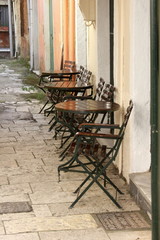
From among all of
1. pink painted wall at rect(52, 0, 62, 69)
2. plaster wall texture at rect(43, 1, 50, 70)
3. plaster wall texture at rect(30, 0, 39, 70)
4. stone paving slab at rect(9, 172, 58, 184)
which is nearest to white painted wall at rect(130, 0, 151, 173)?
stone paving slab at rect(9, 172, 58, 184)

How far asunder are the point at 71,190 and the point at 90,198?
34 centimetres

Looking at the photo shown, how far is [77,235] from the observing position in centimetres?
517

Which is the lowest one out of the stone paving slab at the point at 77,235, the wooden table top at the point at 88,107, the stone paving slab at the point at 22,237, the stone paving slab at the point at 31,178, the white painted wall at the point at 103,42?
the stone paving slab at the point at 77,235

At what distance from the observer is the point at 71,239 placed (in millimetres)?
5074

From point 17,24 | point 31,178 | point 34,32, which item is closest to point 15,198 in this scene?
point 31,178

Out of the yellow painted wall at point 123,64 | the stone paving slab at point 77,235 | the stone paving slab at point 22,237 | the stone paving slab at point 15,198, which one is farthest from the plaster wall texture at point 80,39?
→ the stone paving slab at point 22,237

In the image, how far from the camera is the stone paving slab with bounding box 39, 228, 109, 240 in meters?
5.11

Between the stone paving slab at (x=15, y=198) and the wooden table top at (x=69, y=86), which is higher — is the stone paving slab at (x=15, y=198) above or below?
below

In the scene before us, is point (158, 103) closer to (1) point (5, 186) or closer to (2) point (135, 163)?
(2) point (135, 163)

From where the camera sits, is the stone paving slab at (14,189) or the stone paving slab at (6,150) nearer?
the stone paving slab at (14,189)

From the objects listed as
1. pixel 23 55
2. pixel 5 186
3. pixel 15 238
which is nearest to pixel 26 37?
pixel 23 55

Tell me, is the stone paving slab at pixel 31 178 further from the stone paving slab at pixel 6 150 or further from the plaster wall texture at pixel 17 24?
the plaster wall texture at pixel 17 24

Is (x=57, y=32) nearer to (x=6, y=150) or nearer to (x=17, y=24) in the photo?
(x=6, y=150)

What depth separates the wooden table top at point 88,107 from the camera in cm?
659
